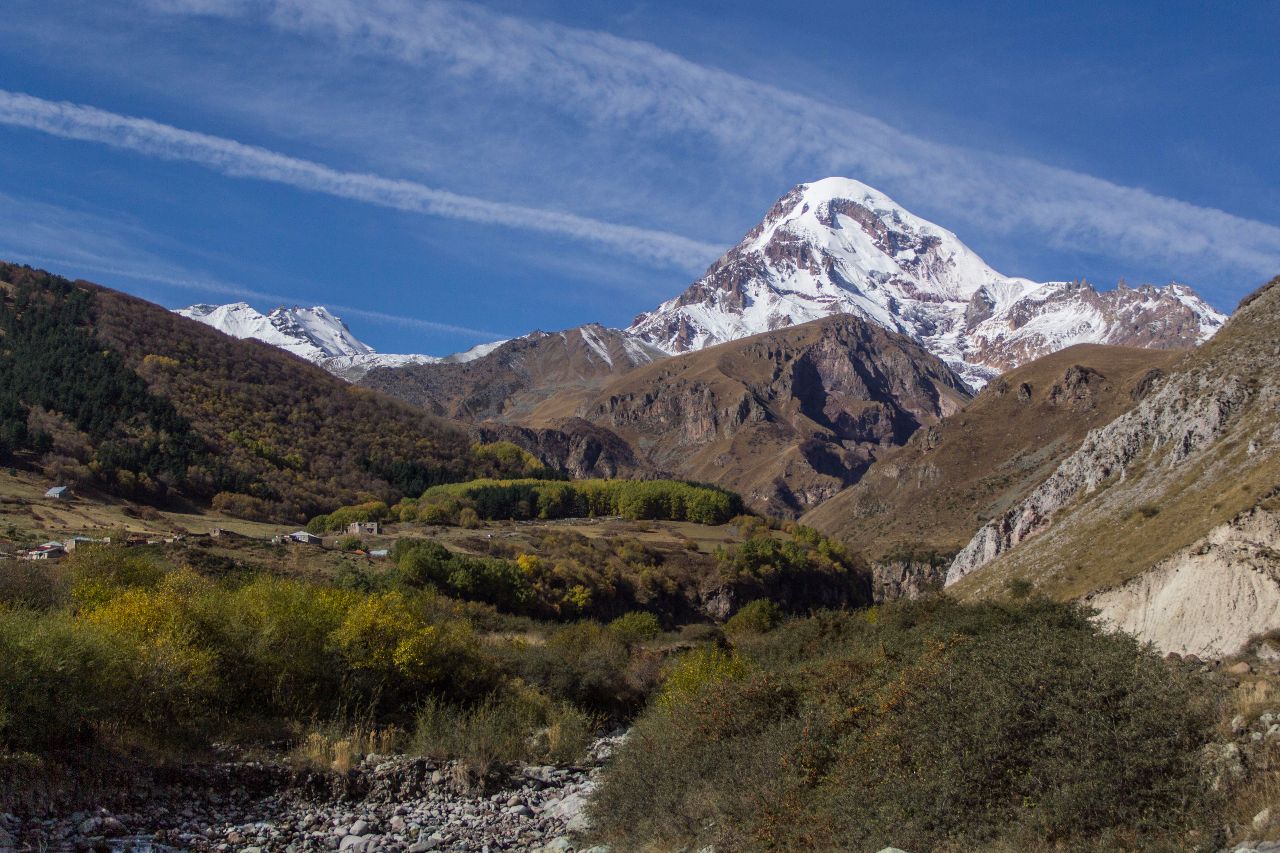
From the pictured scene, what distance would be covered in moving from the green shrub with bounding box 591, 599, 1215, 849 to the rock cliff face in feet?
101

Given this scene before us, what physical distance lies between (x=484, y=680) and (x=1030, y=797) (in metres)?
28.9

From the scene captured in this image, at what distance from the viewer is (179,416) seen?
141375mm

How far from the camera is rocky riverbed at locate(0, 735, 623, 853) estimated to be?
22469 millimetres

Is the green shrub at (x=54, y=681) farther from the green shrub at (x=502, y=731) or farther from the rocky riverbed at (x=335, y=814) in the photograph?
the green shrub at (x=502, y=731)

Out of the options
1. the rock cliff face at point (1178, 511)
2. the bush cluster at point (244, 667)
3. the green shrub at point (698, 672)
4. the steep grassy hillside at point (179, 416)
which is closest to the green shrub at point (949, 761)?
the green shrub at point (698, 672)

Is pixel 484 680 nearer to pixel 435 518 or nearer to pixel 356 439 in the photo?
pixel 435 518

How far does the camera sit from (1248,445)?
65125 millimetres

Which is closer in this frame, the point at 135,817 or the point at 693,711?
the point at 135,817

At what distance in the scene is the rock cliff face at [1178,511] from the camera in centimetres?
4953

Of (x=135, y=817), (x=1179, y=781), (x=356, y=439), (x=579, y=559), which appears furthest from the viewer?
(x=356, y=439)

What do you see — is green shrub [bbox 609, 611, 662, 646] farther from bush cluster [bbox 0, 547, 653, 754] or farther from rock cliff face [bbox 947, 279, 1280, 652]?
rock cliff face [bbox 947, 279, 1280, 652]

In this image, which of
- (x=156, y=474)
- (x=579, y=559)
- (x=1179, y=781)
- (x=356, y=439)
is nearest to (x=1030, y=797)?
(x=1179, y=781)

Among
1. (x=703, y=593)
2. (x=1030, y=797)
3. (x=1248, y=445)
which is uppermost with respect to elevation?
(x=1248, y=445)

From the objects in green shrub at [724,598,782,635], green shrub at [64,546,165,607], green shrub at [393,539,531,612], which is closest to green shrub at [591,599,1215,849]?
green shrub at [64,546,165,607]
